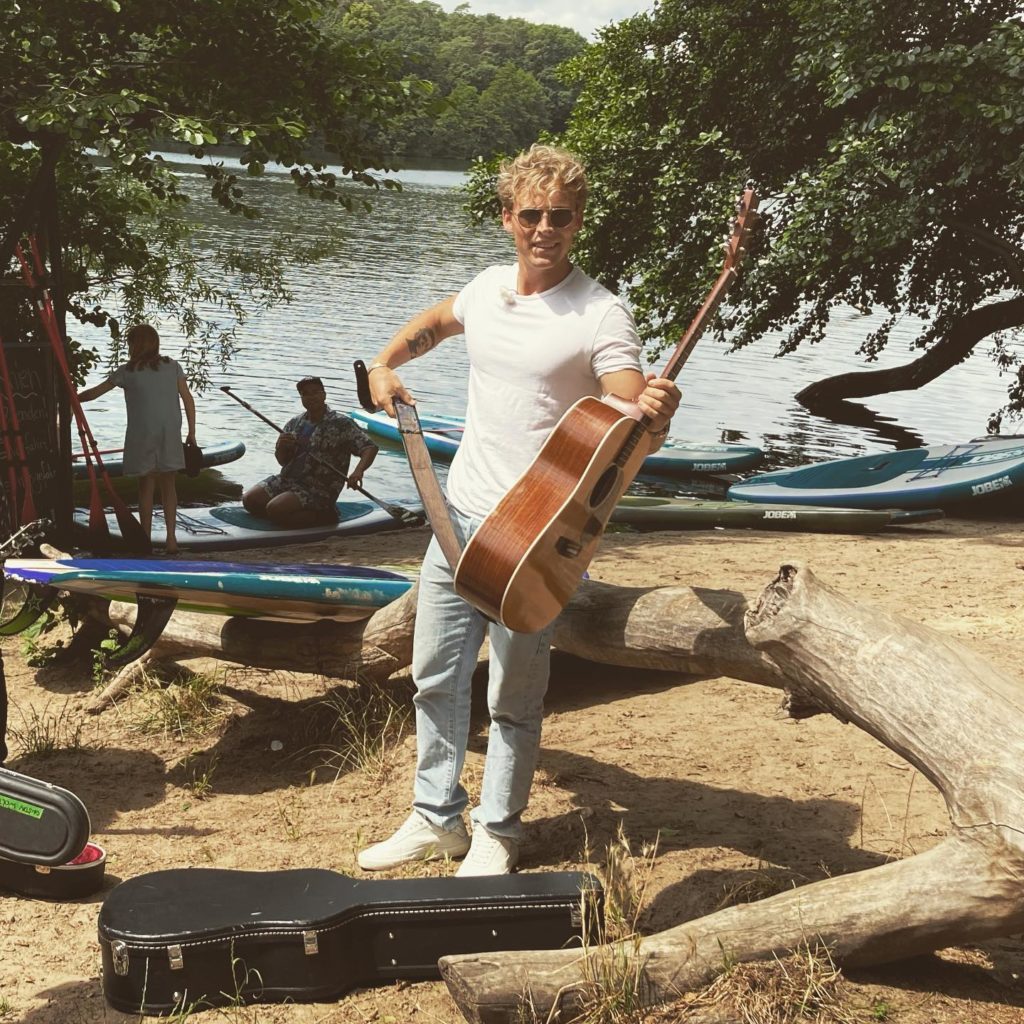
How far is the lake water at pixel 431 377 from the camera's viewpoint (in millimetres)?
20562

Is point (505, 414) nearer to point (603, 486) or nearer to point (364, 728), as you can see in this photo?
point (603, 486)

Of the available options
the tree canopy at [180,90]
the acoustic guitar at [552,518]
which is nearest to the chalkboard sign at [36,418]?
the tree canopy at [180,90]

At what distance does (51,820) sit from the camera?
3611 millimetres

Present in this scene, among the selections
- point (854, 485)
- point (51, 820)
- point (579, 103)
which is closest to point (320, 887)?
point (51, 820)

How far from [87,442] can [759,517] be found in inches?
249

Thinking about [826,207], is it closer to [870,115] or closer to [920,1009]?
[870,115]

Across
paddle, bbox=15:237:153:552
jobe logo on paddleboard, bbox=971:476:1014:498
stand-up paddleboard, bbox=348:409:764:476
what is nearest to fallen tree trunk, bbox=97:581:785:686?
paddle, bbox=15:237:153:552

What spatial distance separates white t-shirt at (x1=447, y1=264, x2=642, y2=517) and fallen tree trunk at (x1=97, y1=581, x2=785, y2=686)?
0.98m

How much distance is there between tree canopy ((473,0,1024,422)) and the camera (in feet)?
44.7

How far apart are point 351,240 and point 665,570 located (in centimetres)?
4029

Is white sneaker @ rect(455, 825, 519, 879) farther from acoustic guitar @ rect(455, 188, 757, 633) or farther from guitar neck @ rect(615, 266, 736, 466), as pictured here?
guitar neck @ rect(615, 266, 736, 466)

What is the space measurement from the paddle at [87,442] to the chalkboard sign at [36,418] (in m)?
0.36

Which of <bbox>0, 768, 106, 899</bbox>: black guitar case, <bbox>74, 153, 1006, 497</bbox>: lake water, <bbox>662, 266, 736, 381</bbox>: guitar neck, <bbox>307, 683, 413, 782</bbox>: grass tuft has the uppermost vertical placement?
<bbox>662, 266, 736, 381</bbox>: guitar neck

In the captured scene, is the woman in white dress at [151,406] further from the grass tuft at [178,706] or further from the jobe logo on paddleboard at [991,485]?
the jobe logo on paddleboard at [991,485]
